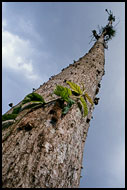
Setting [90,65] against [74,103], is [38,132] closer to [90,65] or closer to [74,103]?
[74,103]

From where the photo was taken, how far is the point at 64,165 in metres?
1.62

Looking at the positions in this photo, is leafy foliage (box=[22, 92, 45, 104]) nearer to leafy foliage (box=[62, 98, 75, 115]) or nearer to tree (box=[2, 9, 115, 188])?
tree (box=[2, 9, 115, 188])

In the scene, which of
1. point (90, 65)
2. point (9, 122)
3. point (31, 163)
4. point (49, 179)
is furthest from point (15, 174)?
point (90, 65)

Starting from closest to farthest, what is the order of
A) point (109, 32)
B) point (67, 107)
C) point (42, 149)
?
point (42, 149) → point (67, 107) → point (109, 32)

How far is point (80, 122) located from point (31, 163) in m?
1.08

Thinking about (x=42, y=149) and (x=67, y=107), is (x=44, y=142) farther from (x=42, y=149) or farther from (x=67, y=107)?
(x=67, y=107)

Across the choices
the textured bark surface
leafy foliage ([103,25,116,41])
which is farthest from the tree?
leafy foliage ([103,25,116,41])

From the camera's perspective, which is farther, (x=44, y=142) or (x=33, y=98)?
(x=33, y=98)

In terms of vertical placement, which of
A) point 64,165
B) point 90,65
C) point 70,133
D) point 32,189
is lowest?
point 32,189

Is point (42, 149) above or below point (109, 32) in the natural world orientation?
below

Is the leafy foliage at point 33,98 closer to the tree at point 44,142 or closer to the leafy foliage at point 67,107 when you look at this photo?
the tree at point 44,142

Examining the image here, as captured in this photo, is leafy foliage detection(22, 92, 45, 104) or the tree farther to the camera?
leafy foliage detection(22, 92, 45, 104)

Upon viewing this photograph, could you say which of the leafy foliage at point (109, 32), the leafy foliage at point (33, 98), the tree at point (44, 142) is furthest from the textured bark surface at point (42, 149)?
the leafy foliage at point (109, 32)

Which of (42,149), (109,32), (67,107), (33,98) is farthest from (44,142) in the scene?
(109,32)
